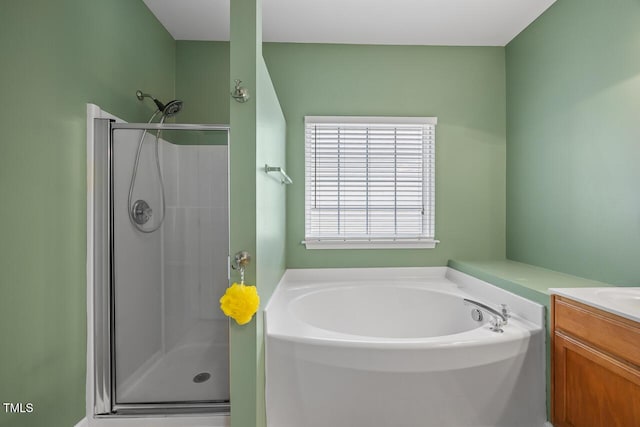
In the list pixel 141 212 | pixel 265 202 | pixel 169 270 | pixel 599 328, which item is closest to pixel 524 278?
pixel 599 328

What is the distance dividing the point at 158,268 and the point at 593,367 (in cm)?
217

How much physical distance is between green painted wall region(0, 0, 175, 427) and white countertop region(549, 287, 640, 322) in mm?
2304

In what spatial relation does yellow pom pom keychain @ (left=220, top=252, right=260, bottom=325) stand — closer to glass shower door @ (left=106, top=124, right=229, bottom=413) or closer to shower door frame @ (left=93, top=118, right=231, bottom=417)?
glass shower door @ (left=106, top=124, right=229, bottom=413)

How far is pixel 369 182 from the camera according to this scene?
2789mm

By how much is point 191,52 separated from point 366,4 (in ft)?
4.71

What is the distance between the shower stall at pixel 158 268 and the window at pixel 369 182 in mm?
1019

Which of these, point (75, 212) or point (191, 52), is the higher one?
point (191, 52)

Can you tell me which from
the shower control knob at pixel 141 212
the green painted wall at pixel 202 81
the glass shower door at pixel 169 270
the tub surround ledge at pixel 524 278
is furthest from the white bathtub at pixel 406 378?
the green painted wall at pixel 202 81

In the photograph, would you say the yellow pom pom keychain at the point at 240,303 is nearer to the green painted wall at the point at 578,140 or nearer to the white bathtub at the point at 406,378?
the white bathtub at the point at 406,378

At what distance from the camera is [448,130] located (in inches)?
111

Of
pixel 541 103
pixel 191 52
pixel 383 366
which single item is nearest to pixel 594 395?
pixel 383 366

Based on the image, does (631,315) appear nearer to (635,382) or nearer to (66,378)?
(635,382)

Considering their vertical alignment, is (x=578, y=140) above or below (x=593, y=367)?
above

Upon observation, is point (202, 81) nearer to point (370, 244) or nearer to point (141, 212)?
point (141, 212)
